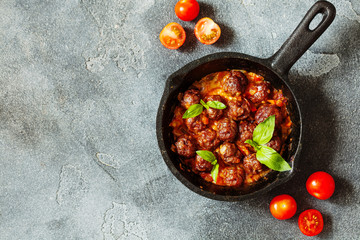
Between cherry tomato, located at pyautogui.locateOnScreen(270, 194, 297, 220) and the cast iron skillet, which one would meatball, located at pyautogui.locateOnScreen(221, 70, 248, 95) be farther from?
→ cherry tomato, located at pyautogui.locateOnScreen(270, 194, 297, 220)

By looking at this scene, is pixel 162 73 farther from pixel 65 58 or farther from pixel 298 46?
pixel 298 46

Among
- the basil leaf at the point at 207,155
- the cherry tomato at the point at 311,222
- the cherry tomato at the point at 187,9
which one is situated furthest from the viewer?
the cherry tomato at the point at 311,222

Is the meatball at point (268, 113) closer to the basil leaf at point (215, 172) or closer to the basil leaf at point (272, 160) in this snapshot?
the basil leaf at point (272, 160)

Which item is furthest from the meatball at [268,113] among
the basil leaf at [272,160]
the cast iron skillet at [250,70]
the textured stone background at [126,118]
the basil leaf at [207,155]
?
the basil leaf at [207,155]

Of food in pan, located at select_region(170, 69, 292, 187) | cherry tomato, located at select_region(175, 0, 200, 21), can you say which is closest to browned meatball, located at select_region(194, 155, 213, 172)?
food in pan, located at select_region(170, 69, 292, 187)

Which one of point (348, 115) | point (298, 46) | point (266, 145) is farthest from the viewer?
point (348, 115)

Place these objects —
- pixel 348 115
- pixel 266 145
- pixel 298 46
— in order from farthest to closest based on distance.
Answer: pixel 348 115 < pixel 266 145 < pixel 298 46

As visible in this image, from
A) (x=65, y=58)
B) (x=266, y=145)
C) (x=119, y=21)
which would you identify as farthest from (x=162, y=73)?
(x=266, y=145)
